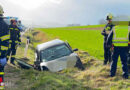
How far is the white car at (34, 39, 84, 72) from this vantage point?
9.68 m

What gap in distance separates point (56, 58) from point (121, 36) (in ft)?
9.25

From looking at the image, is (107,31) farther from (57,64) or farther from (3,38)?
(3,38)

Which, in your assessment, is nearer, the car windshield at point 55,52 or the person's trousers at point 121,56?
the person's trousers at point 121,56

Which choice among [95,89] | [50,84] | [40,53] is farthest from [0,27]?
[40,53]

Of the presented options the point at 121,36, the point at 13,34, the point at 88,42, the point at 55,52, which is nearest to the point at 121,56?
the point at 121,36

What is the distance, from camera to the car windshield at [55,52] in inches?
403

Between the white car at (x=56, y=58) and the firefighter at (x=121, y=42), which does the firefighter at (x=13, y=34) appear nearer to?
the white car at (x=56, y=58)

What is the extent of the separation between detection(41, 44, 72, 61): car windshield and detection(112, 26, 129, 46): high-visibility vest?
2.52m

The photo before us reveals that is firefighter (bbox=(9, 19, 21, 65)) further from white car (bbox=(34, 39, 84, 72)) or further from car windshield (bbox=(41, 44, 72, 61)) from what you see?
car windshield (bbox=(41, 44, 72, 61))

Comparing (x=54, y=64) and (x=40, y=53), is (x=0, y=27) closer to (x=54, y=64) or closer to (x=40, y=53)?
(x=54, y=64)

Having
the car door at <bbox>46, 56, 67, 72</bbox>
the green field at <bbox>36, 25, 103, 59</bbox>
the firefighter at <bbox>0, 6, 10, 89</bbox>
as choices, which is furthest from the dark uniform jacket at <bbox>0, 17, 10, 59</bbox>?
the green field at <bbox>36, 25, 103, 59</bbox>

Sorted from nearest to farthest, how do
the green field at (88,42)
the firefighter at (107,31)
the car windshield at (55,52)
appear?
the car windshield at (55,52)
the firefighter at (107,31)
the green field at (88,42)

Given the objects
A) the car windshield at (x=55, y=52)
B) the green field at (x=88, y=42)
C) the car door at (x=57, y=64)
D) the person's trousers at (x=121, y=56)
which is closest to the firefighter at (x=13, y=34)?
the car windshield at (x=55, y=52)

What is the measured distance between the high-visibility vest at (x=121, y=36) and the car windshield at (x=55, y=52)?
2524 millimetres
